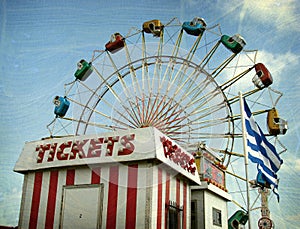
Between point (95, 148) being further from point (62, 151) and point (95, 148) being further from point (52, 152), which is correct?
point (52, 152)

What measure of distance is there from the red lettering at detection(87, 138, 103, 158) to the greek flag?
4081mm

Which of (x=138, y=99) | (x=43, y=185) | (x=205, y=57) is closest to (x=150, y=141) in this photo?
(x=43, y=185)

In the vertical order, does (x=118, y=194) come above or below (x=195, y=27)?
below

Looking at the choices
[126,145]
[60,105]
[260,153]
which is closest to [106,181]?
[126,145]

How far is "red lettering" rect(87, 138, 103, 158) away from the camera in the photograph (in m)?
10.3

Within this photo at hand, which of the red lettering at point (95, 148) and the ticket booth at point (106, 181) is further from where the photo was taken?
the red lettering at point (95, 148)

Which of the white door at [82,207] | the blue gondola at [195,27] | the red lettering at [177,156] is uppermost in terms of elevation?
the blue gondola at [195,27]

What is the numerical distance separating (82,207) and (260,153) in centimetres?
528

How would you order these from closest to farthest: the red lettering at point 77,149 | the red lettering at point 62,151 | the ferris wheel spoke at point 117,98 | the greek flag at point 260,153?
the greek flag at point 260,153
the red lettering at point 77,149
the red lettering at point 62,151
the ferris wheel spoke at point 117,98

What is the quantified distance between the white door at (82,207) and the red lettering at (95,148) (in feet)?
2.82

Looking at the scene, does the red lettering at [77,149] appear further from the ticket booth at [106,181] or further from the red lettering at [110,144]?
the red lettering at [110,144]

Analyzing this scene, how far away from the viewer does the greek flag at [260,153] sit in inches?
403

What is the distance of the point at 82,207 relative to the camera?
10.2 m

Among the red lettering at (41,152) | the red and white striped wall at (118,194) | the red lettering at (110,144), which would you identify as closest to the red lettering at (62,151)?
the red and white striped wall at (118,194)
